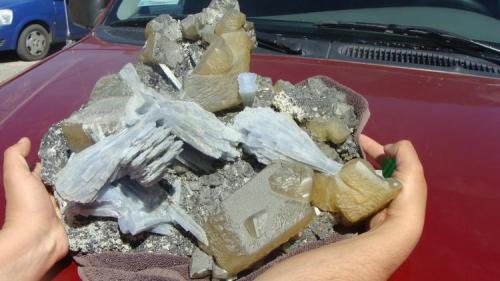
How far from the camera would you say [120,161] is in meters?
1.13

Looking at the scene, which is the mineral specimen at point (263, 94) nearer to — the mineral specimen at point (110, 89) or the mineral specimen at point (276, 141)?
the mineral specimen at point (276, 141)

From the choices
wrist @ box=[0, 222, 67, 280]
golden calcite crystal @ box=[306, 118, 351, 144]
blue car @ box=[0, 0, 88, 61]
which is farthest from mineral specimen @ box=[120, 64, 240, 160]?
blue car @ box=[0, 0, 88, 61]

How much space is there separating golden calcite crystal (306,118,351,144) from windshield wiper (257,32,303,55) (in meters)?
0.83

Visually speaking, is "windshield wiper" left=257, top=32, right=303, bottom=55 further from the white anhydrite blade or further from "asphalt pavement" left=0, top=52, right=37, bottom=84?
"asphalt pavement" left=0, top=52, right=37, bottom=84

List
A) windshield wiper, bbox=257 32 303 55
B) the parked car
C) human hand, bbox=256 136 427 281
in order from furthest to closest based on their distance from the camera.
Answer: windshield wiper, bbox=257 32 303 55 → the parked car → human hand, bbox=256 136 427 281

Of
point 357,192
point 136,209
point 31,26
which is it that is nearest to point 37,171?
point 136,209

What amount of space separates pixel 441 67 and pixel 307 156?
101 centimetres

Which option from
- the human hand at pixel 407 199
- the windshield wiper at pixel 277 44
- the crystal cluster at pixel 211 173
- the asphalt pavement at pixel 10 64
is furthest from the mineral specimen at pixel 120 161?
the asphalt pavement at pixel 10 64

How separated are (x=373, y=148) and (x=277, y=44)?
0.85 m

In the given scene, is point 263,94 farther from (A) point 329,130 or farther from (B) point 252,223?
(B) point 252,223

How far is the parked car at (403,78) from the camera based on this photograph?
4.16 ft

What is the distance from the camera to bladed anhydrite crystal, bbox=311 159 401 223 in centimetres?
120

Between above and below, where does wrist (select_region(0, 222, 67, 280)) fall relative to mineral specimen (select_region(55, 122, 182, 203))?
below

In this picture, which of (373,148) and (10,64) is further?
(10,64)
